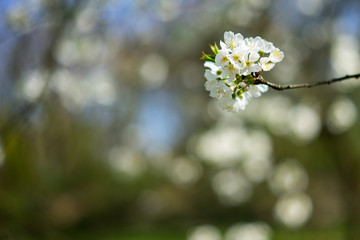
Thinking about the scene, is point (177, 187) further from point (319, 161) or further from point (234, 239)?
point (234, 239)

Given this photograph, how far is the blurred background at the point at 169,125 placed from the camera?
299 cm

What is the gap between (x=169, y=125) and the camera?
33.2 ft

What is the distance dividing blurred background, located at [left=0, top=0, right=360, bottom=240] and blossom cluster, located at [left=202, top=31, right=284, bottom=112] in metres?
1.34

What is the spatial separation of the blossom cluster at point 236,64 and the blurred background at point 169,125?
1340 mm

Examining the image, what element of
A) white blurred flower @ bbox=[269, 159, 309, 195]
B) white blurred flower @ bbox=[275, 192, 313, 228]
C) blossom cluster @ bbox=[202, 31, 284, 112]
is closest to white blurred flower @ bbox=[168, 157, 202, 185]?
white blurred flower @ bbox=[269, 159, 309, 195]

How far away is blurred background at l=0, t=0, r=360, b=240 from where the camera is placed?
2988 mm

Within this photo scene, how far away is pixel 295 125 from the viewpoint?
339cm

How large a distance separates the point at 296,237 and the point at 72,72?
364cm

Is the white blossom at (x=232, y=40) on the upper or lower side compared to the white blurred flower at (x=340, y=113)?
lower

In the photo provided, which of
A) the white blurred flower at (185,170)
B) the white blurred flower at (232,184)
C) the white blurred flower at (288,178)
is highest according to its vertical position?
the white blurred flower at (185,170)

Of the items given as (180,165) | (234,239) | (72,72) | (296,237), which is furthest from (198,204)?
(72,72)

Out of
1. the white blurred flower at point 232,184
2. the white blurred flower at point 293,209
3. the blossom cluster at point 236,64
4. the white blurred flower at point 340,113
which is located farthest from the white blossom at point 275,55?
the white blurred flower at point 232,184

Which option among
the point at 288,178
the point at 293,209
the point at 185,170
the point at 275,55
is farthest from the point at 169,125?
the point at 275,55

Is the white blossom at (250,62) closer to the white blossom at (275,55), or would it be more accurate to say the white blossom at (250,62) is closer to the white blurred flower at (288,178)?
the white blossom at (275,55)
